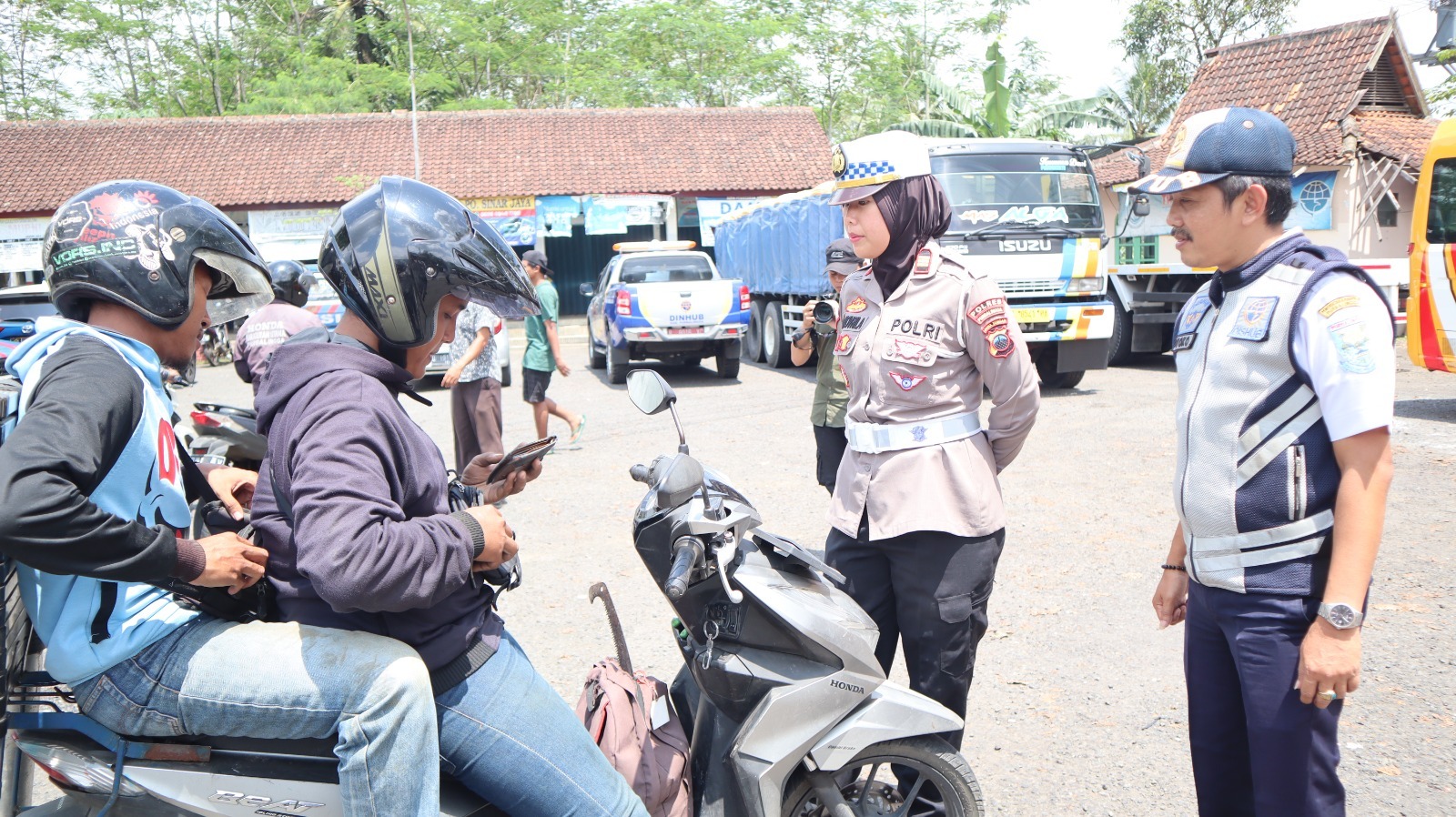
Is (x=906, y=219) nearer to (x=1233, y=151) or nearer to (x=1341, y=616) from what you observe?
(x=1233, y=151)

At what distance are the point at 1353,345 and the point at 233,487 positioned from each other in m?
2.27

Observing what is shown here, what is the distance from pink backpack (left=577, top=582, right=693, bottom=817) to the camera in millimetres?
2312

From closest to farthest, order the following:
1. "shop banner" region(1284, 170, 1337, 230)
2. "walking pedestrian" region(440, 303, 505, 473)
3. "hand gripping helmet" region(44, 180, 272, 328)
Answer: "hand gripping helmet" region(44, 180, 272, 328) → "walking pedestrian" region(440, 303, 505, 473) → "shop banner" region(1284, 170, 1337, 230)

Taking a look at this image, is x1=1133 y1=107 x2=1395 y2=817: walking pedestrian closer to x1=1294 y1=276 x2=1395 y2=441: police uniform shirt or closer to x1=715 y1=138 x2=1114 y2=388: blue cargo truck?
x1=1294 y1=276 x2=1395 y2=441: police uniform shirt

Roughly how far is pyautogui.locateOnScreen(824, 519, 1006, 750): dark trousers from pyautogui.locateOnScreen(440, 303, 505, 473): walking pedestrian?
4608mm

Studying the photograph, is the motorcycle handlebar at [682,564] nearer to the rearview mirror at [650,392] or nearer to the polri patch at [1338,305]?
the rearview mirror at [650,392]

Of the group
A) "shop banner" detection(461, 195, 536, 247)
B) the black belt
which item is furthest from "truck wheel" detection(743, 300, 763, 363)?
the black belt

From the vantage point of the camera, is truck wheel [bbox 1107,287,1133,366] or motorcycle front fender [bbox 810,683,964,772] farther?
truck wheel [bbox 1107,287,1133,366]

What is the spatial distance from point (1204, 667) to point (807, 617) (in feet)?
2.89

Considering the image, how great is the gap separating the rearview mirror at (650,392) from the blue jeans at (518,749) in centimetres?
64

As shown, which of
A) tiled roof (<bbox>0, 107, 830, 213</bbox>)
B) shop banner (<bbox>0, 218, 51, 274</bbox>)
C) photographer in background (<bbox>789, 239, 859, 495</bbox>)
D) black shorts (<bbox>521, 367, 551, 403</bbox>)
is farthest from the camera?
tiled roof (<bbox>0, 107, 830, 213</bbox>)

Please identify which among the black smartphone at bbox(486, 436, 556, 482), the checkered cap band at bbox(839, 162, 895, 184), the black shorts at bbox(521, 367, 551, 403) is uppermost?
the checkered cap band at bbox(839, 162, 895, 184)

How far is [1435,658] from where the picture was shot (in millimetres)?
4051

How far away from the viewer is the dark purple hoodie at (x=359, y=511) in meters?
1.66
